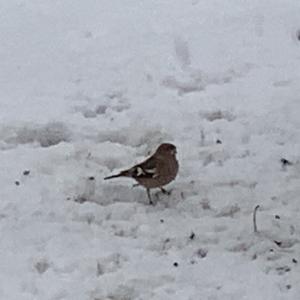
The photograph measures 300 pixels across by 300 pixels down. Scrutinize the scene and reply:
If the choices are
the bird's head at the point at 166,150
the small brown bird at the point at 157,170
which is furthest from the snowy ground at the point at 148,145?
the bird's head at the point at 166,150

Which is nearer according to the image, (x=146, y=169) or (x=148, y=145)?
(x=146, y=169)

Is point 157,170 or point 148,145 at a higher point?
point 157,170

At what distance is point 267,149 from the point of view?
7492 millimetres

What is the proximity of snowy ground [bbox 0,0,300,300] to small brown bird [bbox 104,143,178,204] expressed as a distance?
4.8 inches

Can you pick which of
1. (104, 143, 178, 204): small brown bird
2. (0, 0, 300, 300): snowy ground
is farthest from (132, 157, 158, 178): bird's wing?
(0, 0, 300, 300): snowy ground

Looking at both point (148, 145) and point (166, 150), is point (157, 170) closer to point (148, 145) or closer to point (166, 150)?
point (166, 150)

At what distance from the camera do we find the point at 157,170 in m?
6.88

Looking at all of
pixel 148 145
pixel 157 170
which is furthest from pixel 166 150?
pixel 148 145

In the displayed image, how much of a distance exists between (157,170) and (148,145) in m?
0.70

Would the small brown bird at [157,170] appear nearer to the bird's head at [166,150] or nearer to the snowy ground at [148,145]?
the bird's head at [166,150]

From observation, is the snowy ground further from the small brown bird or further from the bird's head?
the bird's head

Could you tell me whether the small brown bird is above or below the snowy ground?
above

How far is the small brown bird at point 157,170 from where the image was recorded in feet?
22.5

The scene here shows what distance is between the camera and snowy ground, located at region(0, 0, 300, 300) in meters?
6.10
